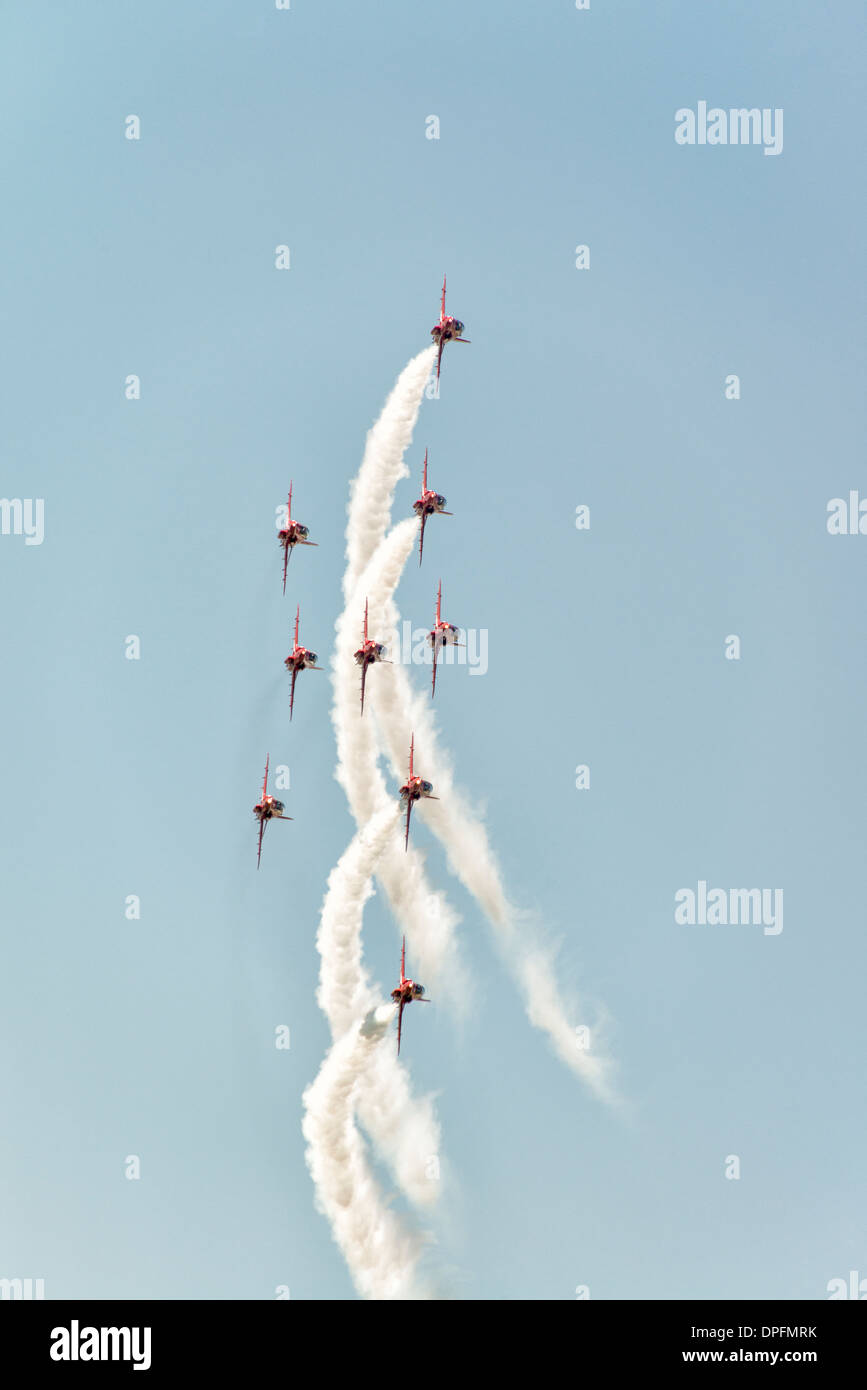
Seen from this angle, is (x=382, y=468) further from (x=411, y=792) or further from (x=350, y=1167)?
(x=350, y=1167)

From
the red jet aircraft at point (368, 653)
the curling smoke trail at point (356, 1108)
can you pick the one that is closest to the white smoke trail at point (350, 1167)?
the curling smoke trail at point (356, 1108)

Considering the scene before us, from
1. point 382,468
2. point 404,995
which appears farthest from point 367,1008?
point 382,468

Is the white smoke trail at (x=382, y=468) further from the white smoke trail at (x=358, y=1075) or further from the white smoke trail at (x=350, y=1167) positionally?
the white smoke trail at (x=350, y=1167)

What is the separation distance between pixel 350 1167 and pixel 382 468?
129 ft

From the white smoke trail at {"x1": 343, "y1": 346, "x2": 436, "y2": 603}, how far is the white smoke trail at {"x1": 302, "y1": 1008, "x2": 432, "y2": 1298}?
25.4 meters

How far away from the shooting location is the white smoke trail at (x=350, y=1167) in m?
118

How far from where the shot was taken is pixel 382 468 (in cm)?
12738

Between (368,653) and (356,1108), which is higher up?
(368,653)

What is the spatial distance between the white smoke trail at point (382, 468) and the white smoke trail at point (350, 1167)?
25.4 meters

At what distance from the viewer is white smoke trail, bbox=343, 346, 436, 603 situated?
12612cm

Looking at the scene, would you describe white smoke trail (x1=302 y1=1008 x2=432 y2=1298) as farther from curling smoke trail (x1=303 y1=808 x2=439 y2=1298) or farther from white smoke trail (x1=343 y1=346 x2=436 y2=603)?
white smoke trail (x1=343 y1=346 x2=436 y2=603)
